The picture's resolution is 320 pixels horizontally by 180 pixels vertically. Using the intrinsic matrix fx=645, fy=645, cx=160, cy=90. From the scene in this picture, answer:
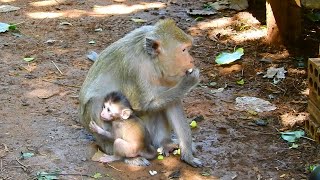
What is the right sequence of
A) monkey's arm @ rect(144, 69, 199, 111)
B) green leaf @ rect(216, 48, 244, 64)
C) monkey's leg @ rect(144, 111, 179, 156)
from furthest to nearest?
green leaf @ rect(216, 48, 244, 64) → monkey's leg @ rect(144, 111, 179, 156) → monkey's arm @ rect(144, 69, 199, 111)

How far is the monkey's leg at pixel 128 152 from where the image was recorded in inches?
192

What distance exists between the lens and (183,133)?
4.96m

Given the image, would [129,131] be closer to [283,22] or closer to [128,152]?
[128,152]

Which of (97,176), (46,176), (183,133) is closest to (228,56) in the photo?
(183,133)

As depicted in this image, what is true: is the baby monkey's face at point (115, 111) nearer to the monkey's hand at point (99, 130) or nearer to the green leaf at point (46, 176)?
the monkey's hand at point (99, 130)

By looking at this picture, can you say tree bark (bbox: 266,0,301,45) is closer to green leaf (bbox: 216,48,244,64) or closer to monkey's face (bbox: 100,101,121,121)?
green leaf (bbox: 216,48,244,64)

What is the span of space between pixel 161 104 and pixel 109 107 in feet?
1.27

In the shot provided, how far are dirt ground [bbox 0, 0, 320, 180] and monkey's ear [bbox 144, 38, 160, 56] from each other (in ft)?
2.87

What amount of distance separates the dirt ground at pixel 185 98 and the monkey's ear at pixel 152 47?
0.88m

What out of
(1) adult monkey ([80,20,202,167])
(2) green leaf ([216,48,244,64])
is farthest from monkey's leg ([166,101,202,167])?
(2) green leaf ([216,48,244,64])

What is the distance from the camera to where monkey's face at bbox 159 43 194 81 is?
4.73 metres

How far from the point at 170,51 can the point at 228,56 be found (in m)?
2.29

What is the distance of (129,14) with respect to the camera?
8.29 m

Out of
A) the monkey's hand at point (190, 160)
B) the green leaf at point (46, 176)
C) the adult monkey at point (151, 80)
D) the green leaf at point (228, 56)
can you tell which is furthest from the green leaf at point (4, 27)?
the monkey's hand at point (190, 160)
